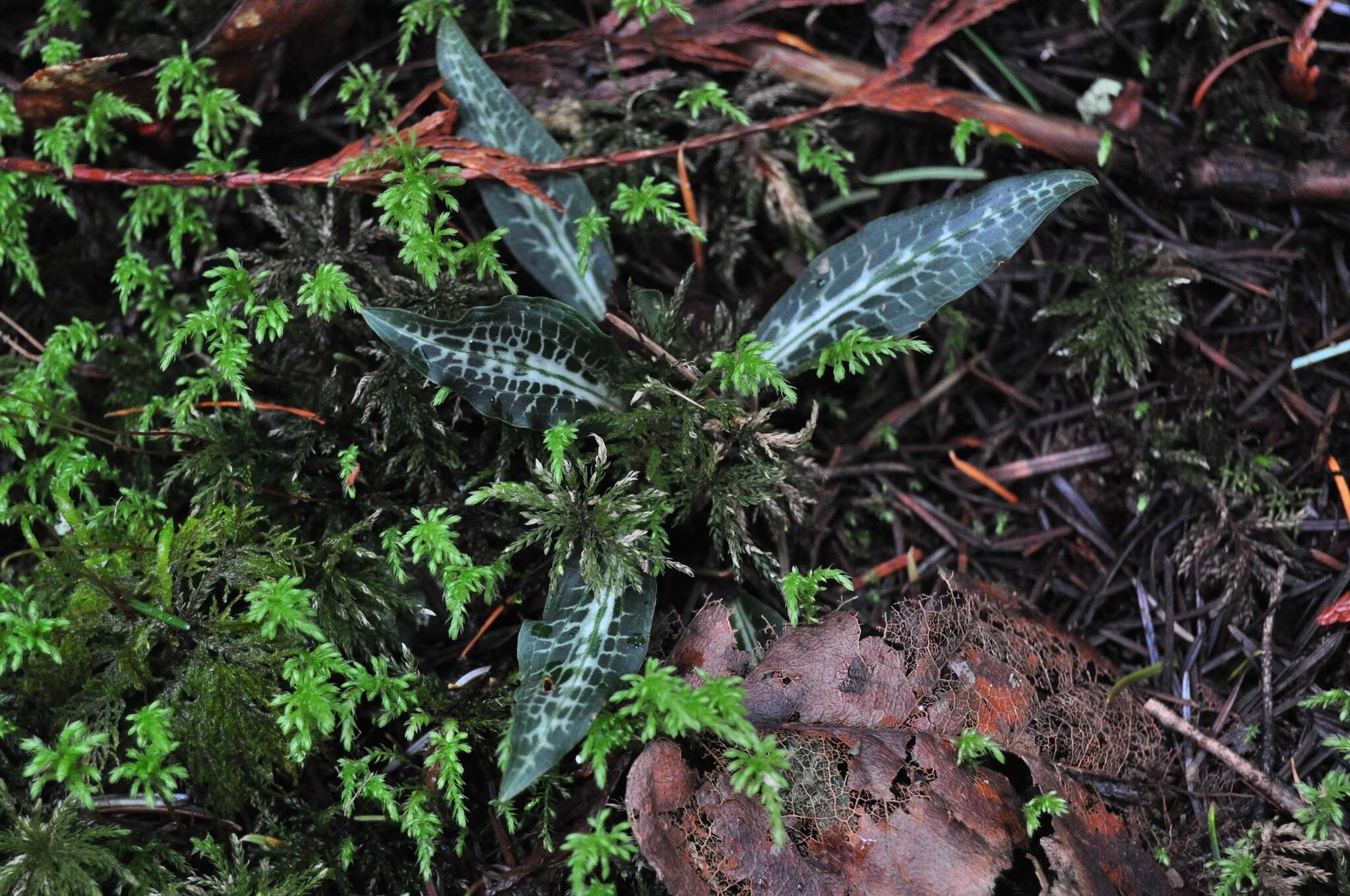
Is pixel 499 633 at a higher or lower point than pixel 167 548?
lower

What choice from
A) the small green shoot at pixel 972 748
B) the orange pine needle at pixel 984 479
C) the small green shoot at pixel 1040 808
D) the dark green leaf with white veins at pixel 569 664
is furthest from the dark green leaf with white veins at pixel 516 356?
the small green shoot at pixel 1040 808

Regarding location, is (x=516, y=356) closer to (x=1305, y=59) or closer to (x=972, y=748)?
(x=972, y=748)

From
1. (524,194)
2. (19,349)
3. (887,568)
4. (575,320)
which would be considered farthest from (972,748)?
(19,349)

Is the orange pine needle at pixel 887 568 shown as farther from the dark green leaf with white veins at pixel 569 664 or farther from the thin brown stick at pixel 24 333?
the thin brown stick at pixel 24 333

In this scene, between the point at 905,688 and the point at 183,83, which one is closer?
the point at 905,688

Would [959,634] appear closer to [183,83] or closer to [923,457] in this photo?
[923,457]

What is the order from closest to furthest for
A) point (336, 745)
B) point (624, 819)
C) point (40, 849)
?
1. point (40, 849)
2. point (624, 819)
3. point (336, 745)

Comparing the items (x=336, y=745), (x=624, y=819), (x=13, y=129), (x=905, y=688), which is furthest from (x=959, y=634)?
(x=13, y=129)
